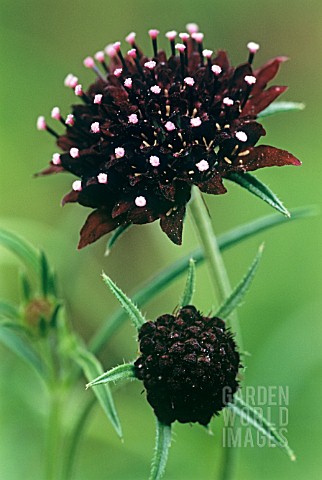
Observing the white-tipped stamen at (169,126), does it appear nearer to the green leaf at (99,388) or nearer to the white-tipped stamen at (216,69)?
the white-tipped stamen at (216,69)

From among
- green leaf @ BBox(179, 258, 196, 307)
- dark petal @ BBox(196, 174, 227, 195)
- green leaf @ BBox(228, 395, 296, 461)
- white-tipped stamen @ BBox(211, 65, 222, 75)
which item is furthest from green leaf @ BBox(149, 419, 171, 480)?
white-tipped stamen @ BBox(211, 65, 222, 75)

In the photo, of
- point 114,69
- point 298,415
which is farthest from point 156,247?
point 114,69

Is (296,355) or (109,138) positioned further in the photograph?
(296,355)

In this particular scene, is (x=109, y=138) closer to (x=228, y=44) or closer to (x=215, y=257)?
(x=215, y=257)

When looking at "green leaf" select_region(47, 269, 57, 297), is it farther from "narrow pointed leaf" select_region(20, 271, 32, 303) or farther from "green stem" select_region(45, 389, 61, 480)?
"green stem" select_region(45, 389, 61, 480)

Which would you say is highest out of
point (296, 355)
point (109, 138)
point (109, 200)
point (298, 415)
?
point (109, 138)

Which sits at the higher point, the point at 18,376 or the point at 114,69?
the point at 114,69

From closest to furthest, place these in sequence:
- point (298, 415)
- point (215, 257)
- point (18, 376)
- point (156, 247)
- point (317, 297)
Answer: point (215, 257), point (18, 376), point (298, 415), point (317, 297), point (156, 247)

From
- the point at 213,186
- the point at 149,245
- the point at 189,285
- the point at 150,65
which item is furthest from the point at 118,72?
the point at 149,245
